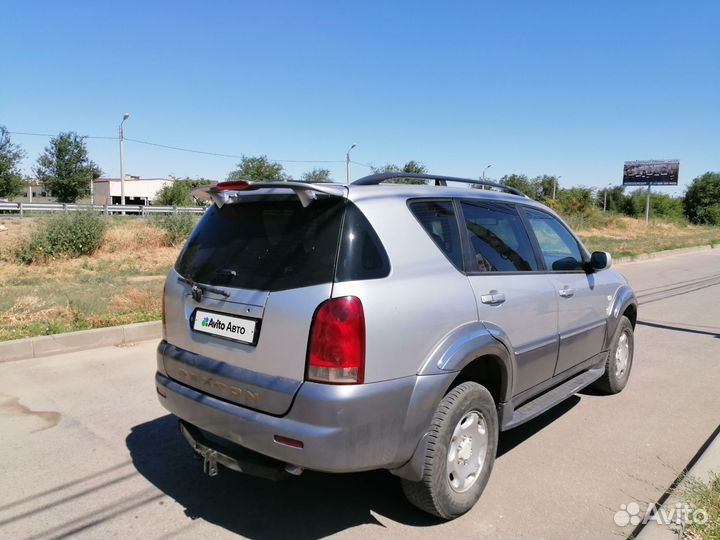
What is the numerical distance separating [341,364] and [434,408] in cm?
62

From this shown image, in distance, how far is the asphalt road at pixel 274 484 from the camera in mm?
2984

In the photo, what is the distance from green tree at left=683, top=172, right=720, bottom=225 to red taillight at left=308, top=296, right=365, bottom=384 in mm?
78895

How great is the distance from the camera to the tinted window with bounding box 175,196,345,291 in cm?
268

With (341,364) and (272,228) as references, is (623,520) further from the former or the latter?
(272,228)

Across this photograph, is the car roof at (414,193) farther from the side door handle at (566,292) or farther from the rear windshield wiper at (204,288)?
the rear windshield wiper at (204,288)

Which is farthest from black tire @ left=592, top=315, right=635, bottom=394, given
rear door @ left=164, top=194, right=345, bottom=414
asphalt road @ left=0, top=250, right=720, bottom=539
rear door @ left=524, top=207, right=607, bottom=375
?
rear door @ left=164, top=194, right=345, bottom=414

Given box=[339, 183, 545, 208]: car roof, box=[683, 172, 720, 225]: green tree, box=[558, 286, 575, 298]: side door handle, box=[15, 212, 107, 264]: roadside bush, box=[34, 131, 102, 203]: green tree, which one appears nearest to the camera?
box=[339, 183, 545, 208]: car roof

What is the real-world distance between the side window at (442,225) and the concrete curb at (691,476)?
1.72m

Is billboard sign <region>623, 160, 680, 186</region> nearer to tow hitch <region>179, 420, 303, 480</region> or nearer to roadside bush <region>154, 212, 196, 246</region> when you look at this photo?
roadside bush <region>154, 212, 196, 246</region>

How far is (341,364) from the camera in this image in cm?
249

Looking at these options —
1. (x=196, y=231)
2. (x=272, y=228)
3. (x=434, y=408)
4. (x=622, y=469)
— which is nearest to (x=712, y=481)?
(x=622, y=469)

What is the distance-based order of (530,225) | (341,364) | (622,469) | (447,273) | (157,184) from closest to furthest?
(341,364) < (447,273) < (622,469) < (530,225) < (157,184)

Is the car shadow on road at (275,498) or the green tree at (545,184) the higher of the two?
the green tree at (545,184)

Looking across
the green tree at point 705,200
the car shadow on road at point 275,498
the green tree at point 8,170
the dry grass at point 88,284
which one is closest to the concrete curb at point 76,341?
the dry grass at point 88,284
